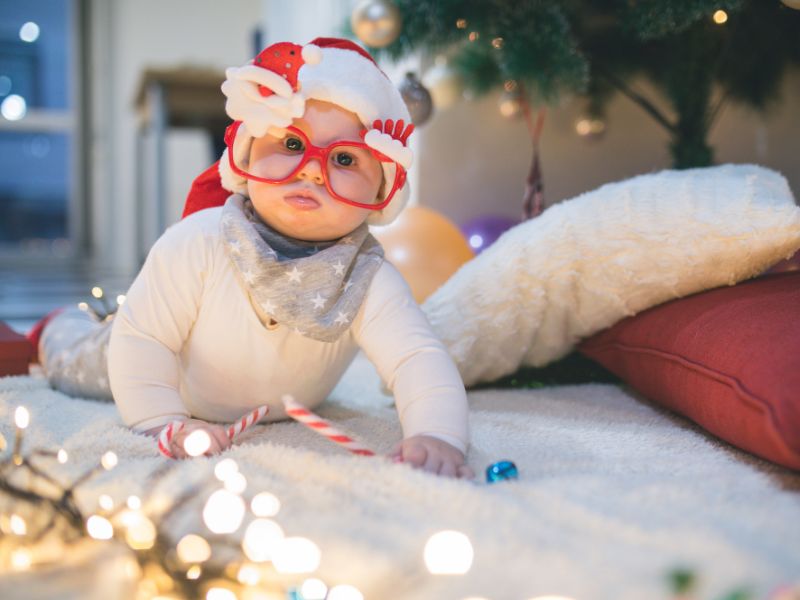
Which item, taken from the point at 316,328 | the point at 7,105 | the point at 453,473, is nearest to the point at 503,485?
the point at 453,473

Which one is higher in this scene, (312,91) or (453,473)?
(312,91)

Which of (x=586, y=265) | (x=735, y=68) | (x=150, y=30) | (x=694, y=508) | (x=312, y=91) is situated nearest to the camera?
(x=694, y=508)

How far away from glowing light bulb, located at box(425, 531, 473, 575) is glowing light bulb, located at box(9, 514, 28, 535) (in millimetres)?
307

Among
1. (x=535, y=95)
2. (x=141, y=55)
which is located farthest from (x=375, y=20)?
(x=141, y=55)

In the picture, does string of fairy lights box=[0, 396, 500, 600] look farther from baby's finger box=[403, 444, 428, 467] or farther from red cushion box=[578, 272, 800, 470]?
red cushion box=[578, 272, 800, 470]

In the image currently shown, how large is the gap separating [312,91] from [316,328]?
262 millimetres

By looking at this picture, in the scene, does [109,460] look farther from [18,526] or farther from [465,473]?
[465,473]

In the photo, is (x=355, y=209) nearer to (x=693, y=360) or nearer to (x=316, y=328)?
(x=316, y=328)

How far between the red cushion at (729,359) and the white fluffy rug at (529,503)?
38 millimetres

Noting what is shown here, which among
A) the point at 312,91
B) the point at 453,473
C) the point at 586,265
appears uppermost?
the point at 312,91

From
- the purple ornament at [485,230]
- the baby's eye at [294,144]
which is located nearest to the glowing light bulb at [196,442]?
the baby's eye at [294,144]

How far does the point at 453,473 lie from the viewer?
26.9 inches

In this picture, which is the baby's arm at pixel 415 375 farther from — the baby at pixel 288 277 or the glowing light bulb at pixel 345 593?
the glowing light bulb at pixel 345 593

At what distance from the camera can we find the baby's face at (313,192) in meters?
0.81
